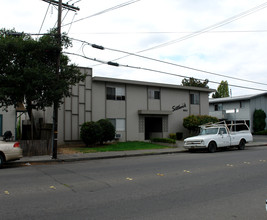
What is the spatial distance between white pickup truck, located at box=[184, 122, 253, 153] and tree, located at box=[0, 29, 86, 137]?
9101mm

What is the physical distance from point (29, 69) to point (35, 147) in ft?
15.9

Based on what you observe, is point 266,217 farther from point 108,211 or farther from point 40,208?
point 40,208

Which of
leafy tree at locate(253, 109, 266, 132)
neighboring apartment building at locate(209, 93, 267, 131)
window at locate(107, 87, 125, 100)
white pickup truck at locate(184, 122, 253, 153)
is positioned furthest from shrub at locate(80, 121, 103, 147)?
leafy tree at locate(253, 109, 266, 132)

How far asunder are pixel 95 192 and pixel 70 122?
15.6m

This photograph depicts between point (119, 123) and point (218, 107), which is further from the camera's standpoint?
point (218, 107)

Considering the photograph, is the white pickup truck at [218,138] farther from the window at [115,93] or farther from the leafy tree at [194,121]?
the window at [115,93]

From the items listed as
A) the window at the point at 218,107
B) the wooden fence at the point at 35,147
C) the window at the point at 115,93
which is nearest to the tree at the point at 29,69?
the wooden fence at the point at 35,147

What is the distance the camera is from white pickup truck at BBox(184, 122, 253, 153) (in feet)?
57.9

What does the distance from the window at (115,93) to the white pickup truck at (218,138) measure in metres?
8.50

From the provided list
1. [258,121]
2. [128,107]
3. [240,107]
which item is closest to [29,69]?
[128,107]

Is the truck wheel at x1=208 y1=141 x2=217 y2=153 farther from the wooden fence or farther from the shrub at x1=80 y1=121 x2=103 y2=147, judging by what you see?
the wooden fence

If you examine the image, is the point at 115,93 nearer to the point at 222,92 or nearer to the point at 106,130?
the point at 106,130

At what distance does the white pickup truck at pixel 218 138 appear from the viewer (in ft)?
57.9

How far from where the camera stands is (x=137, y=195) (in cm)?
665
